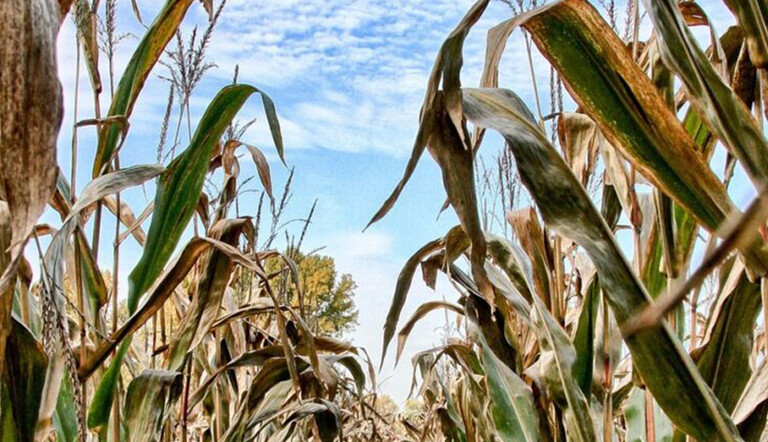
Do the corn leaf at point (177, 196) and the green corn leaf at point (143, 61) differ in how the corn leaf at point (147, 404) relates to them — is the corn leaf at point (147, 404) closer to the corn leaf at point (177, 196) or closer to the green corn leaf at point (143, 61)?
the corn leaf at point (177, 196)

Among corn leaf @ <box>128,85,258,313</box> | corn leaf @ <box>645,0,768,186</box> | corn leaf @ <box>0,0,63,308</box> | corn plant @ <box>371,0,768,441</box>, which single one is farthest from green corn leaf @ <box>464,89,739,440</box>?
corn leaf @ <box>128,85,258,313</box>

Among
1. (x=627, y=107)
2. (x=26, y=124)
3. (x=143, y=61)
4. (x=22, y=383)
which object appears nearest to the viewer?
(x=26, y=124)

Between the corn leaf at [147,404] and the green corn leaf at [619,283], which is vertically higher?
the green corn leaf at [619,283]

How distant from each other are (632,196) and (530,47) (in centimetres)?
49

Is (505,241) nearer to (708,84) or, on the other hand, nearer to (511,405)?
Result: (511,405)

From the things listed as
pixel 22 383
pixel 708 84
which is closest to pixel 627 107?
pixel 708 84

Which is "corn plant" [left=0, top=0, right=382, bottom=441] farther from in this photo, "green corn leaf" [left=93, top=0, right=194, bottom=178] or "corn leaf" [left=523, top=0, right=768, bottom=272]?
"corn leaf" [left=523, top=0, right=768, bottom=272]

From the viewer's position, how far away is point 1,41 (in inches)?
16.7

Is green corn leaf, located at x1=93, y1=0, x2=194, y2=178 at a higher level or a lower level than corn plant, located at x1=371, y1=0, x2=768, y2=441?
higher

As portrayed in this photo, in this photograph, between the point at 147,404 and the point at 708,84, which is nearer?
the point at 708,84

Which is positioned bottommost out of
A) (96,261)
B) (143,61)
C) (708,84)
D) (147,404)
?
(147,404)

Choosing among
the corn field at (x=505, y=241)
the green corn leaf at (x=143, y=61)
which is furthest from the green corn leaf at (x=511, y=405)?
the green corn leaf at (x=143, y=61)

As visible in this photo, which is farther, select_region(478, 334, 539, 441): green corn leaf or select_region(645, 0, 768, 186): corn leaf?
select_region(478, 334, 539, 441): green corn leaf

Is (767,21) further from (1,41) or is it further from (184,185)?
(184,185)
